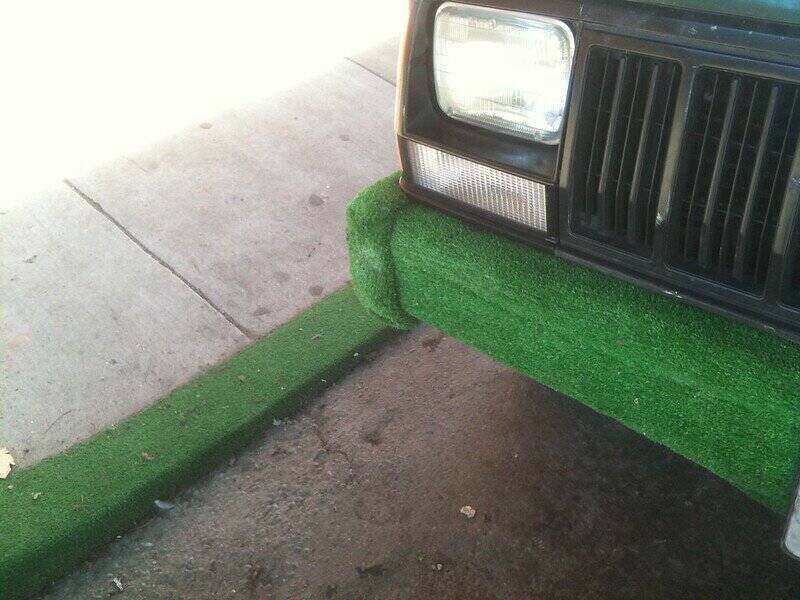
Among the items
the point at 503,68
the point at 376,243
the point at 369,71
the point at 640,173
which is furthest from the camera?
the point at 369,71

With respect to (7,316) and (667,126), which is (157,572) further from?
(667,126)

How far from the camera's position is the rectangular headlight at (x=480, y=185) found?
5.12 feet

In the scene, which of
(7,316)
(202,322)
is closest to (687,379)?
(202,322)

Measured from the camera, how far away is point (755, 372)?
1.36 m

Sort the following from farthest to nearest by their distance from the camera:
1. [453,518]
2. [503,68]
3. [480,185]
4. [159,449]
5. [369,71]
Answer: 1. [369,71]
2. [159,449]
3. [453,518]
4. [480,185]
5. [503,68]

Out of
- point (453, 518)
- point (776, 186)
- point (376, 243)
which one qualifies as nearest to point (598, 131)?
point (776, 186)

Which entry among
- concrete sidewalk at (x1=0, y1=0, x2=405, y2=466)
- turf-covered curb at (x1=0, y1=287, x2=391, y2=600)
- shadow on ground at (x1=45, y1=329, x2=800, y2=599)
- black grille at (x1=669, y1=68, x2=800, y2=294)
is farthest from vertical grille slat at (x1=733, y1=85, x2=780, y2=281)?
concrete sidewalk at (x1=0, y1=0, x2=405, y2=466)

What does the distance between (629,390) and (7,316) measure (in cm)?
202

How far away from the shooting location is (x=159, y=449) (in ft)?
7.03

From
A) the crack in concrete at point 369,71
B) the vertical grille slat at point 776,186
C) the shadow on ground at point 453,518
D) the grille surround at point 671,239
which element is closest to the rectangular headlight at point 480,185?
the grille surround at point 671,239

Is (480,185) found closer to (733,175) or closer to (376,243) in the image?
(376,243)

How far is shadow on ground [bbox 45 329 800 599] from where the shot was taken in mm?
1880

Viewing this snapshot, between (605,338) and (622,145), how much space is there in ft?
1.19

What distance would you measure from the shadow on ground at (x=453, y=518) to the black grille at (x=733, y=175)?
85 cm
